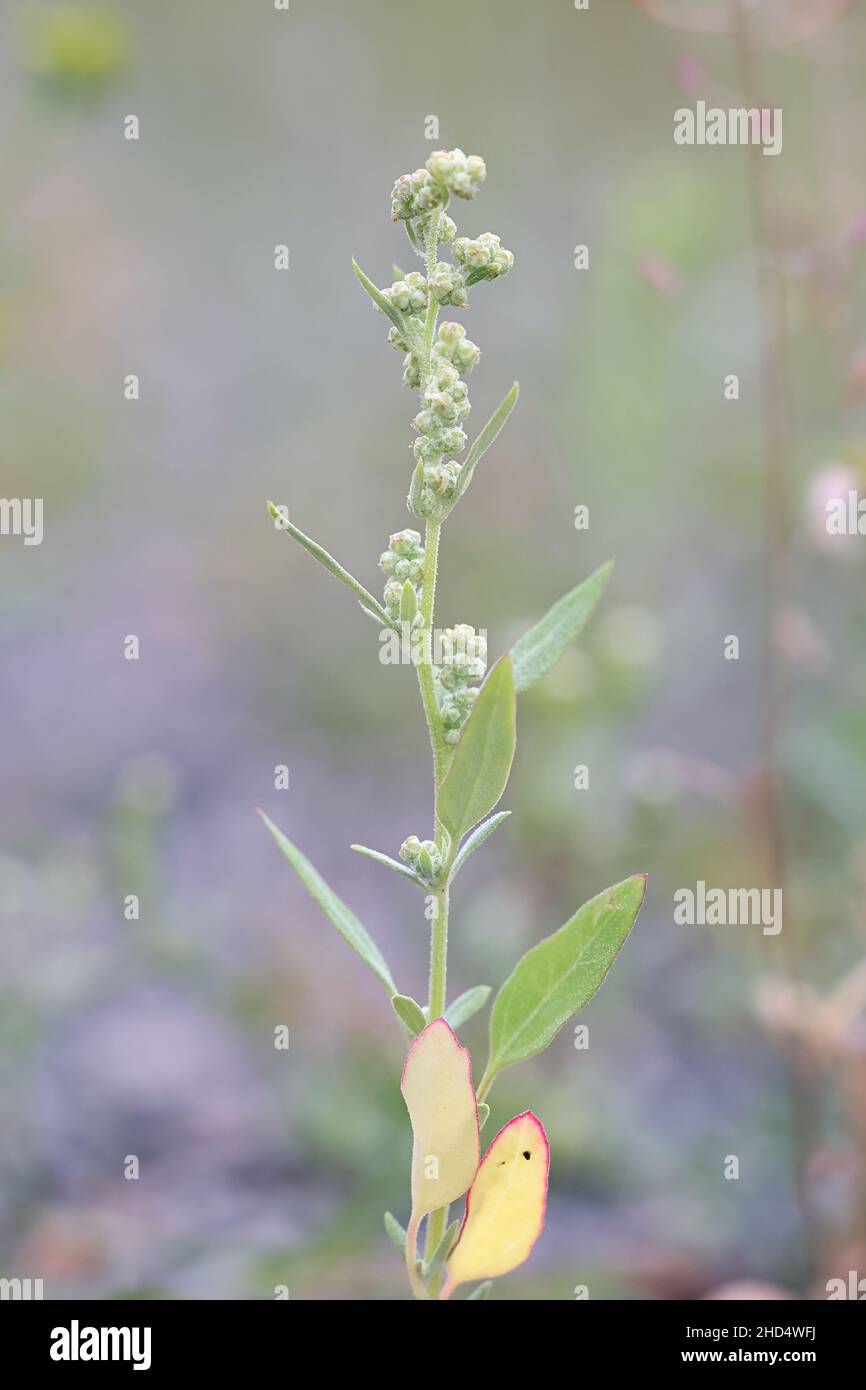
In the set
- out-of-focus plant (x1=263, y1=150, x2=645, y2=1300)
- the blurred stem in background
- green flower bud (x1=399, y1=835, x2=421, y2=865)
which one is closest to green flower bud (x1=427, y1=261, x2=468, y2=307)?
out-of-focus plant (x1=263, y1=150, x2=645, y2=1300)

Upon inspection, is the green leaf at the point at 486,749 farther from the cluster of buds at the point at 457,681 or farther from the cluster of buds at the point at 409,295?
the cluster of buds at the point at 409,295

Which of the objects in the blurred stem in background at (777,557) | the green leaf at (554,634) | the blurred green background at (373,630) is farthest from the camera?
the blurred green background at (373,630)

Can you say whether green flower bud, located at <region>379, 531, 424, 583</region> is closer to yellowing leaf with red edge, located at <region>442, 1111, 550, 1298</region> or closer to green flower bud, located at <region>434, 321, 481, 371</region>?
green flower bud, located at <region>434, 321, 481, 371</region>

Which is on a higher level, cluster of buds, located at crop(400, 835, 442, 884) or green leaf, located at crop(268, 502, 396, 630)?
green leaf, located at crop(268, 502, 396, 630)

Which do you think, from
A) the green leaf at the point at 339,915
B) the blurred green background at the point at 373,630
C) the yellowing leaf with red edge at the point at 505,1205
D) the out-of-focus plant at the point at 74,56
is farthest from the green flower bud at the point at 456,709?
the out-of-focus plant at the point at 74,56

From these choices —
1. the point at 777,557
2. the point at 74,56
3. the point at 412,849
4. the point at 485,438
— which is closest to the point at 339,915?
the point at 412,849

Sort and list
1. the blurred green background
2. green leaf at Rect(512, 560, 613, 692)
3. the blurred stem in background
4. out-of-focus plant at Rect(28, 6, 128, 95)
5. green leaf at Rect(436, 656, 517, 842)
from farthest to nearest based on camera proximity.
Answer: out-of-focus plant at Rect(28, 6, 128, 95)
the blurred green background
the blurred stem in background
green leaf at Rect(512, 560, 613, 692)
green leaf at Rect(436, 656, 517, 842)
